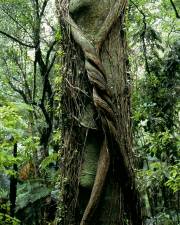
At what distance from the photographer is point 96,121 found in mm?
2467

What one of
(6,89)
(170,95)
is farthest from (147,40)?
(6,89)

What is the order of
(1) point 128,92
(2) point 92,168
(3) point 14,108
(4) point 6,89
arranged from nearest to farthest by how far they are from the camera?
(2) point 92,168 < (1) point 128,92 < (3) point 14,108 < (4) point 6,89

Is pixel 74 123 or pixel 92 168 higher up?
pixel 74 123

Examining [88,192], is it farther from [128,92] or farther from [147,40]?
[147,40]

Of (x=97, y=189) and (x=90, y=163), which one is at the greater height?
(x=90, y=163)

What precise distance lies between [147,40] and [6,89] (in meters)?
4.41

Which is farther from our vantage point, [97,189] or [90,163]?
[90,163]

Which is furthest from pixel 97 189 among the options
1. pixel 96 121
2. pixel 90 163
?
pixel 96 121

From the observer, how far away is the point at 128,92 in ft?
8.87

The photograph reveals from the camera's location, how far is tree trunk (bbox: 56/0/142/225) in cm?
245

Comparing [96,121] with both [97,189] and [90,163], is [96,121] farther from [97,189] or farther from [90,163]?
[97,189]

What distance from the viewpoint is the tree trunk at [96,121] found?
2447 millimetres

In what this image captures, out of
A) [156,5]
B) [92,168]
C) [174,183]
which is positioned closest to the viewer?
[92,168]

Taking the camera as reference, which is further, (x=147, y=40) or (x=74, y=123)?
(x=147, y=40)
